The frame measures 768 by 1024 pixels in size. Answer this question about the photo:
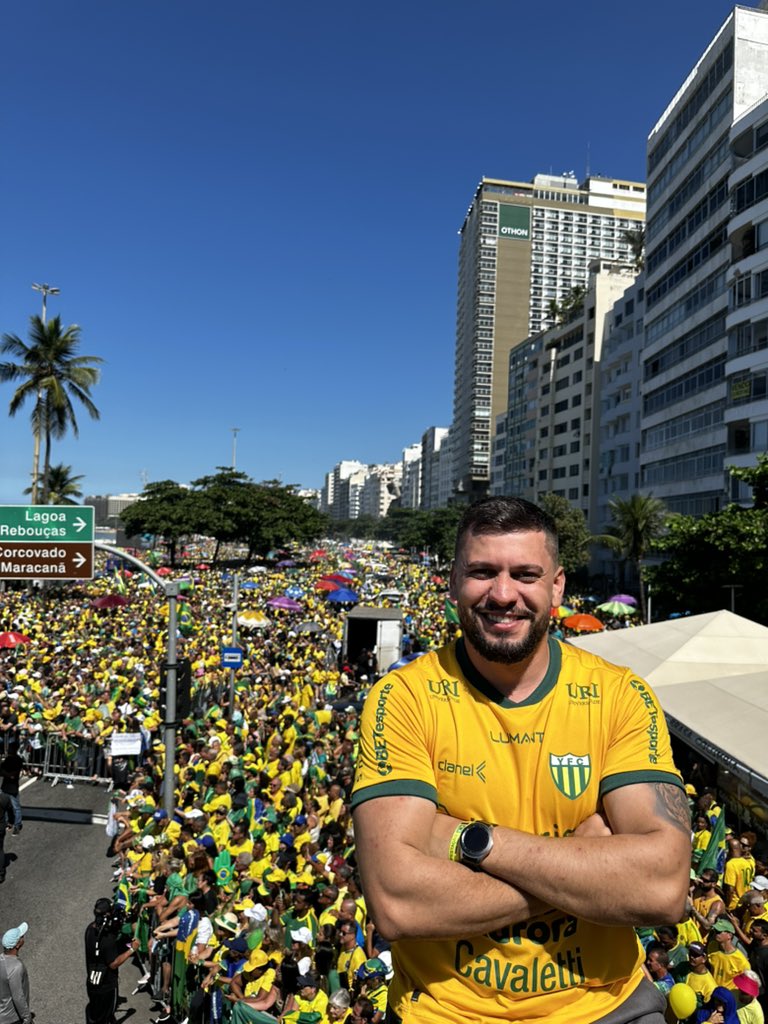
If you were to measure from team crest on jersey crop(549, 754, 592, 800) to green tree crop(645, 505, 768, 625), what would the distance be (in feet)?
72.3

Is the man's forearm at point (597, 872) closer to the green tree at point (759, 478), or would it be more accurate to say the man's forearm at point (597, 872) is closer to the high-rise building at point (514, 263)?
the green tree at point (759, 478)

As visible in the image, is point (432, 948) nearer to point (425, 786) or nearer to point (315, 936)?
point (425, 786)

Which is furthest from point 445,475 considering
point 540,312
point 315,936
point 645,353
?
point 315,936

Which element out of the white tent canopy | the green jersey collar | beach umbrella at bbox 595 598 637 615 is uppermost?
the green jersey collar

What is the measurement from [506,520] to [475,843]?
93 centimetres

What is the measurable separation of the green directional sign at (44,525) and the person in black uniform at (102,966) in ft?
21.7

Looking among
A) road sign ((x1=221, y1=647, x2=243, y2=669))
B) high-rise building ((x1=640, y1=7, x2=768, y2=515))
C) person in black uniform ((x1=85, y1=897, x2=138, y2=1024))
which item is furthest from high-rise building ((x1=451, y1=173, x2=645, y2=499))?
person in black uniform ((x1=85, y1=897, x2=138, y2=1024))

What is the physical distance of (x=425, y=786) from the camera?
2.07 meters

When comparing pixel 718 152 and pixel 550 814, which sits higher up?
pixel 718 152

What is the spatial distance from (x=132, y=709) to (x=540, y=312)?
417 feet

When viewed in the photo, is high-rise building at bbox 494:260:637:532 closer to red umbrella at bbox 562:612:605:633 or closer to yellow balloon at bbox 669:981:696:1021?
red umbrella at bbox 562:612:605:633

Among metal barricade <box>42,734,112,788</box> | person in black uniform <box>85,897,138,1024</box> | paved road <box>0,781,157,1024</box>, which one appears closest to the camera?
person in black uniform <box>85,897,138,1024</box>

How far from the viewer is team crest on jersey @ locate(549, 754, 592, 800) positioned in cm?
213

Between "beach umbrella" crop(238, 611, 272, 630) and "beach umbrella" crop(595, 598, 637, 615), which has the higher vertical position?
"beach umbrella" crop(595, 598, 637, 615)
